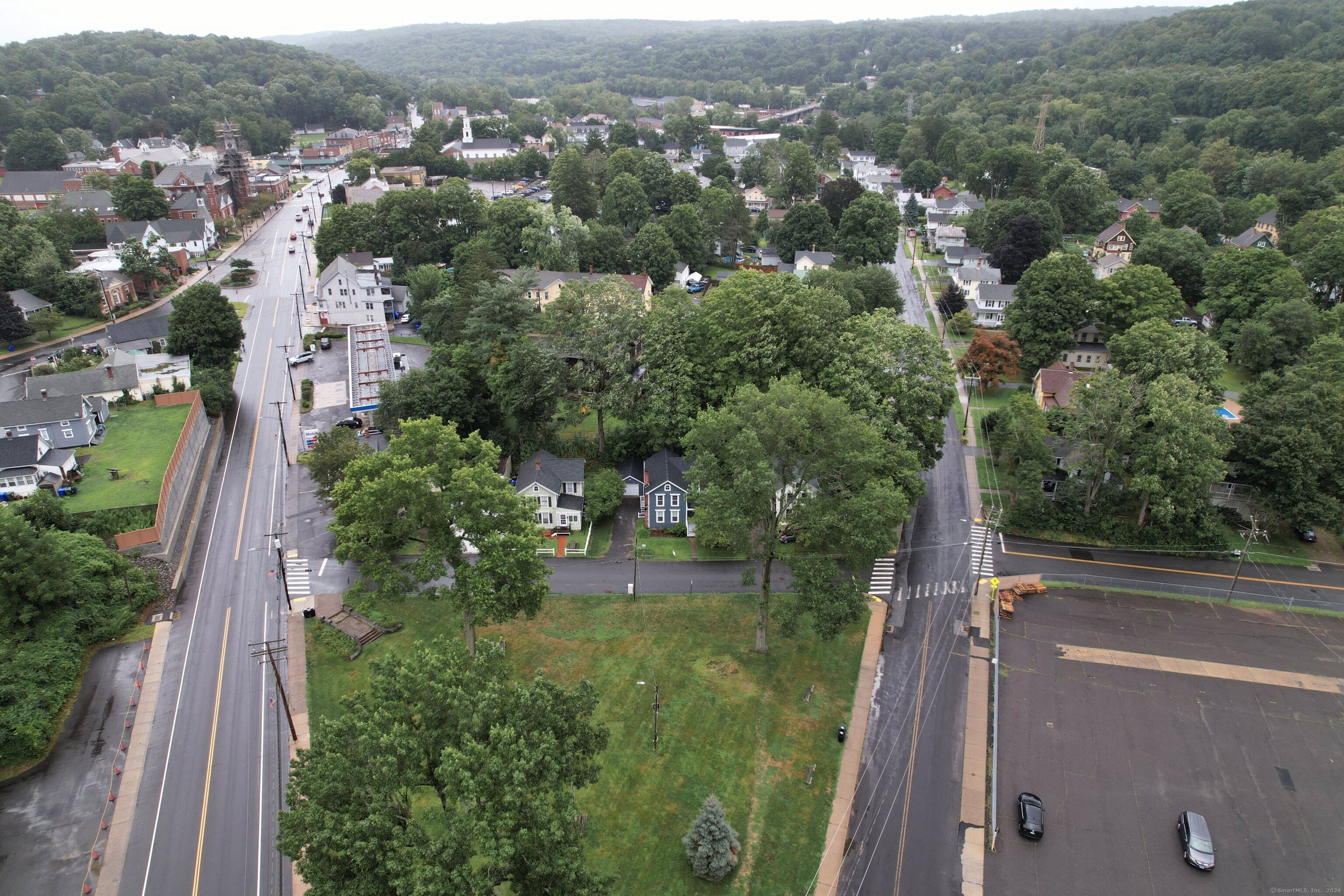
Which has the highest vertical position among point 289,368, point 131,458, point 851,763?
point 289,368

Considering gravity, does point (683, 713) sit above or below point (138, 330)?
below

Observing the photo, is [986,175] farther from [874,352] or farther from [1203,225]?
[874,352]

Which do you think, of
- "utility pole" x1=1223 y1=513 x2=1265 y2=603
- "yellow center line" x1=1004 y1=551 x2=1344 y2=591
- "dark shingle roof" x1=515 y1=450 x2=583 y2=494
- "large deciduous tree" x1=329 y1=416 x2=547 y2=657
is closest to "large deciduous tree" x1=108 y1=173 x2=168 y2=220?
"dark shingle roof" x1=515 y1=450 x2=583 y2=494

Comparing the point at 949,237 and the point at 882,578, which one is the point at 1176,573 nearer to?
the point at 882,578

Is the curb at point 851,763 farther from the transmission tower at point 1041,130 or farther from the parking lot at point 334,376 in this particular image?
the transmission tower at point 1041,130

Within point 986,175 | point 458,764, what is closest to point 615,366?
point 458,764

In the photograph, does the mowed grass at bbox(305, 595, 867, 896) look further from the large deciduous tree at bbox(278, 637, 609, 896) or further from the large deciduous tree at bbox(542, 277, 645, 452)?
the large deciduous tree at bbox(542, 277, 645, 452)

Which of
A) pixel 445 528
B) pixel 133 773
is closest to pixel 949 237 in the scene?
pixel 445 528
